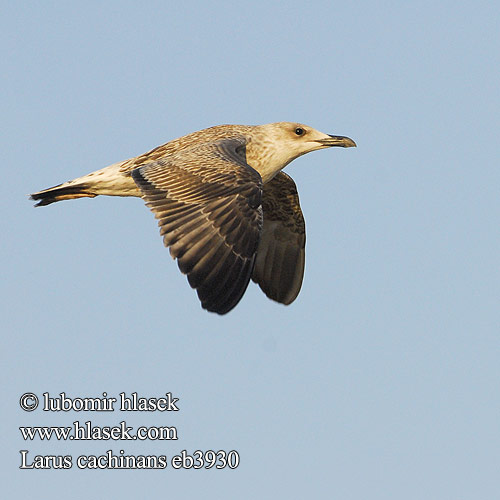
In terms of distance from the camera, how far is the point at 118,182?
15.6 m

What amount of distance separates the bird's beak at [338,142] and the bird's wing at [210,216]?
224cm

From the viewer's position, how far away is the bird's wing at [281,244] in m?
17.9

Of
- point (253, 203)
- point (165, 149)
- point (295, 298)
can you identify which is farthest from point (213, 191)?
point (295, 298)

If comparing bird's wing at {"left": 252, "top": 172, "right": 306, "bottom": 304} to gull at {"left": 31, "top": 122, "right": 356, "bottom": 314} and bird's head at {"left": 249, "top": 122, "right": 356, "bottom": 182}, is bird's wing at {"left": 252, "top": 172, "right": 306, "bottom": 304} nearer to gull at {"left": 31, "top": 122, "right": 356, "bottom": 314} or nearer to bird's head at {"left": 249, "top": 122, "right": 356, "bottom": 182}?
gull at {"left": 31, "top": 122, "right": 356, "bottom": 314}

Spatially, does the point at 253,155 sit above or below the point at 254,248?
above

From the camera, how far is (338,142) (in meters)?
16.2

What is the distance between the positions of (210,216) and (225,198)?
→ 1.25 feet

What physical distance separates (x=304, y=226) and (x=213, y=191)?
16.9 feet

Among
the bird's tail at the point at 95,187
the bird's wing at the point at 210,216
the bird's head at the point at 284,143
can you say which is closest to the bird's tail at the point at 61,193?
the bird's tail at the point at 95,187

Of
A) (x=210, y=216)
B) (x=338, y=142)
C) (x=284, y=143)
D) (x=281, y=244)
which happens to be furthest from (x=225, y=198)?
(x=281, y=244)

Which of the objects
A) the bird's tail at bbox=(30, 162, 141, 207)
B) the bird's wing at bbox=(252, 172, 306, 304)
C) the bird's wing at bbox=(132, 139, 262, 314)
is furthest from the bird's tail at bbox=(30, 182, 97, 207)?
the bird's wing at bbox=(252, 172, 306, 304)

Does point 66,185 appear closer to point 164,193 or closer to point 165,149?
point 165,149

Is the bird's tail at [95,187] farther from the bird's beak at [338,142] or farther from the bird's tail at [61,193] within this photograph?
the bird's beak at [338,142]

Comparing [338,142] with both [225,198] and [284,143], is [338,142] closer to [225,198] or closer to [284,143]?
[284,143]
